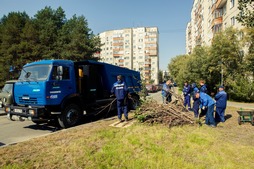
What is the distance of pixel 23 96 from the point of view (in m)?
7.10

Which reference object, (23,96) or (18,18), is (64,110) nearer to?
(23,96)

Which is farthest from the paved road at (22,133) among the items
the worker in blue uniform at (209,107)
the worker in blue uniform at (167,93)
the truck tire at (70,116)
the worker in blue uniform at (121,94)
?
the worker in blue uniform at (209,107)

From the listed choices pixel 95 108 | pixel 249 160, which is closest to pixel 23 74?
pixel 95 108

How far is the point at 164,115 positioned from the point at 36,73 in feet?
17.1

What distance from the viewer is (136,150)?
4.56m

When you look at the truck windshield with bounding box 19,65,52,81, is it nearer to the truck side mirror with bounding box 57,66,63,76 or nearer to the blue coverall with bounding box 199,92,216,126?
the truck side mirror with bounding box 57,66,63,76

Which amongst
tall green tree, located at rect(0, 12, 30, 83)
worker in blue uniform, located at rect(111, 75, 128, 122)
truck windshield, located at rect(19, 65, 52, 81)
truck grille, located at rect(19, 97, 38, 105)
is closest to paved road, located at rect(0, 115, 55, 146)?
truck grille, located at rect(19, 97, 38, 105)

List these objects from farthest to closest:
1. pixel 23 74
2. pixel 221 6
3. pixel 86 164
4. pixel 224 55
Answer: pixel 221 6
pixel 224 55
pixel 23 74
pixel 86 164

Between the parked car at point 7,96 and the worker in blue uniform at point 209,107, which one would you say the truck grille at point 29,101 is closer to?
the parked car at point 7,96

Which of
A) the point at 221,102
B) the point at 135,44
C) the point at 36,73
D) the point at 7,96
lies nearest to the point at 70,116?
the point at 36,73

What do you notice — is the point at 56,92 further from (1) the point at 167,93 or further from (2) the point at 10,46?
(2) the point at 10,46

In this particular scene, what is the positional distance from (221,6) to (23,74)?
29.8m

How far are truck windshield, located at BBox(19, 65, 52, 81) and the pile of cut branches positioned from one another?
3.88 metres

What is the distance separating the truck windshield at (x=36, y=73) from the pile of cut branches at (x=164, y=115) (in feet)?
12.7
